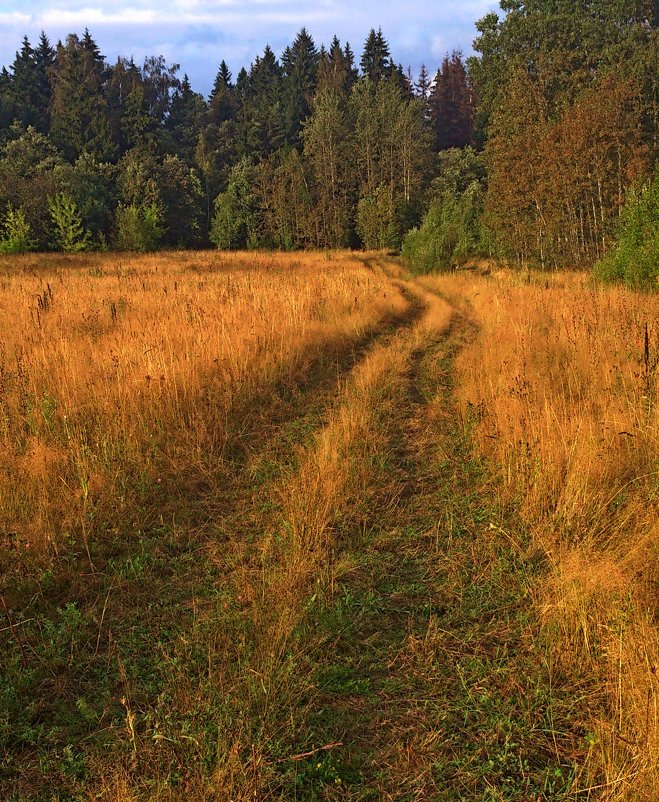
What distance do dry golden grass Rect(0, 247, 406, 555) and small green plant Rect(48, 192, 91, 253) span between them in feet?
96.5

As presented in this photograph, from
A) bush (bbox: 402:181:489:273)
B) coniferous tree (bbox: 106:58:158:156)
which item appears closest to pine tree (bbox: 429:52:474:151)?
coniferous tree (bbox: 106:58:158:156)

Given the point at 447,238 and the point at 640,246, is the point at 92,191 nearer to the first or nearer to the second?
the point at 447,238

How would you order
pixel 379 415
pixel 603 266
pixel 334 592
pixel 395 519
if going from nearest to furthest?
pixel 334 592
pixel 395 519
pixel 379 415
pixel 603 266

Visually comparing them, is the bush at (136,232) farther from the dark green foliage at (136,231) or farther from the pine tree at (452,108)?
the pine tree at (452,108)

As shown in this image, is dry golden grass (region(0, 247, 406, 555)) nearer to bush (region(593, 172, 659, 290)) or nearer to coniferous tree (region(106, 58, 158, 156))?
bush (region(593, 172, 659, 290))

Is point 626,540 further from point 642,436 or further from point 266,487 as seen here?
point 266,487

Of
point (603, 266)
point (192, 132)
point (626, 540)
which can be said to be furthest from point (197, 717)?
point (192, 132)

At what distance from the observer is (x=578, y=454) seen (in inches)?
146

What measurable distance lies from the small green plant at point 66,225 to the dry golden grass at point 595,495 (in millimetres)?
37257

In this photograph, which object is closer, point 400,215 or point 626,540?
point 626,540

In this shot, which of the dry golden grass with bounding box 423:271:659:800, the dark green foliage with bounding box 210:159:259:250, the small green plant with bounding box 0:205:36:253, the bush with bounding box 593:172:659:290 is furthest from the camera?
the dark green foliage with bounding box 210:159:259:250

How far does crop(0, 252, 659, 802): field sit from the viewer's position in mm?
1865

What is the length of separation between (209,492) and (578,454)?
2922mm

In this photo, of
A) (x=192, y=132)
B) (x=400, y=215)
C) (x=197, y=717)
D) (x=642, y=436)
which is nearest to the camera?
(x=197, y=717)
